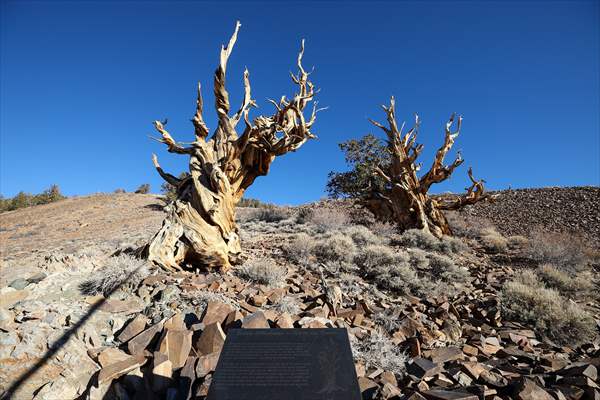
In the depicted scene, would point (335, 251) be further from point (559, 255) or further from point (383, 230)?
point (559, 255)

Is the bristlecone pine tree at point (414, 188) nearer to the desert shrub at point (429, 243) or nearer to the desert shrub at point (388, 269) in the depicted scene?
the desert shrub at point (429, 243)

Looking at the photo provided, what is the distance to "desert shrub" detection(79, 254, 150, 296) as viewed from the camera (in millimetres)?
4840

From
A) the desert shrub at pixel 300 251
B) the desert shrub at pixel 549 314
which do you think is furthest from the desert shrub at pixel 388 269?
the desert shrub at pixel 549 314

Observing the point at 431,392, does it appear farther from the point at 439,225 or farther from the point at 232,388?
the point at 439,225

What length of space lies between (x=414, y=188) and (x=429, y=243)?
148 inches

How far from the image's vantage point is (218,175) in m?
7.03

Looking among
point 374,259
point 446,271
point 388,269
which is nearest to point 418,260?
point 446,271

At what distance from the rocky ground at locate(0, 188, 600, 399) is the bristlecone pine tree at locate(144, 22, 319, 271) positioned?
0.59 m

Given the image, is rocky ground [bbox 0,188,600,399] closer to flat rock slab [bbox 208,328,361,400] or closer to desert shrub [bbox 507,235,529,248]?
flat rock slab [bbox 208,328,361,400]

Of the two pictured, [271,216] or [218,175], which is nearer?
[218,175]

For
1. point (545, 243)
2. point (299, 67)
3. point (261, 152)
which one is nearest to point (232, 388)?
point (261, 152)

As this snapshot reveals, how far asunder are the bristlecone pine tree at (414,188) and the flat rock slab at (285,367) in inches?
408

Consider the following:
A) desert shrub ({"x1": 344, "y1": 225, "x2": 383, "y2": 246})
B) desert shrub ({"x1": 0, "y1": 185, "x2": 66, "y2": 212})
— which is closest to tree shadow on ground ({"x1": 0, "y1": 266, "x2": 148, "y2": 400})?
desert shrub ({"x1": 344, "y1": 225, "x2": 383, "y2": 246})

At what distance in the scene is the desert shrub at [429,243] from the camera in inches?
404
